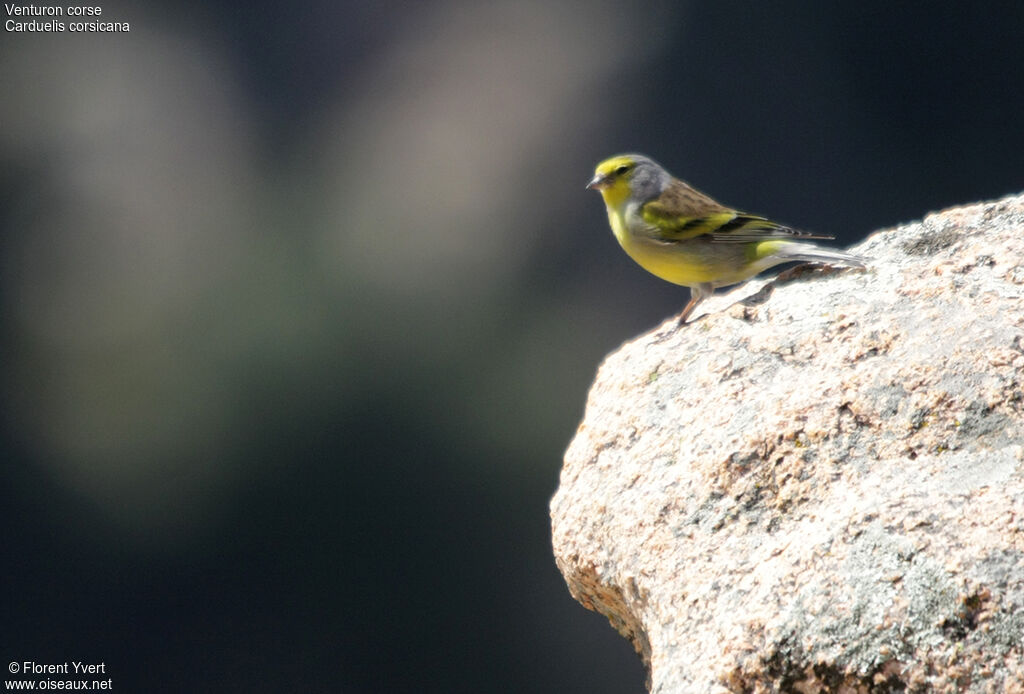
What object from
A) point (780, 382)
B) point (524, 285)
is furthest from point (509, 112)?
point (780, 382)

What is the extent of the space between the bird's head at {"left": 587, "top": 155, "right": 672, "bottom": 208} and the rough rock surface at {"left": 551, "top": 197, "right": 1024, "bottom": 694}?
1227 millimetres

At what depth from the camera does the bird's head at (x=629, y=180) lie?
4.73 metres

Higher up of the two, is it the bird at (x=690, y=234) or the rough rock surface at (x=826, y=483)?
the bird at (x=690, y=234)

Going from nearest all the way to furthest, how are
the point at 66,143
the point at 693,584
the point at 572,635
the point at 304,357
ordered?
1. the point at 693,584
2. the point at 572,635
3. the point at 304,357
4. the point at 66,143

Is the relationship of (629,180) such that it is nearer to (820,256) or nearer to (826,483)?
(820,256)

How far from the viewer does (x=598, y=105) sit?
1495cm

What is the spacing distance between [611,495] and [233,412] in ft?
35.9

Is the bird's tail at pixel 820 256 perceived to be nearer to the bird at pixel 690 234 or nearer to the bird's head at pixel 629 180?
the bird at pixel 690 234

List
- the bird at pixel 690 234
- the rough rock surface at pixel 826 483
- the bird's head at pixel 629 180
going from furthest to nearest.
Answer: the bird's head at pixel 629 180, the bird at pixel 690 234, the rough rock surface at pixel 826 483

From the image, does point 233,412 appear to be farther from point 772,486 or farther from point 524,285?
point 772,486

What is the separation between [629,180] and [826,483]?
7.59ft

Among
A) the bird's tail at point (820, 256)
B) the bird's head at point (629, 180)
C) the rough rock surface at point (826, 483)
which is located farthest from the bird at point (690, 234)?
the rough rock surface at point (826, 483)

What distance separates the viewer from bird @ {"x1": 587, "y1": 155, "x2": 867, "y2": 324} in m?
4.33

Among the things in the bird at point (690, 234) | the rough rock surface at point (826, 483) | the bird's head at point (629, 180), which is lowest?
the rough rock surface at point (826, 483)
